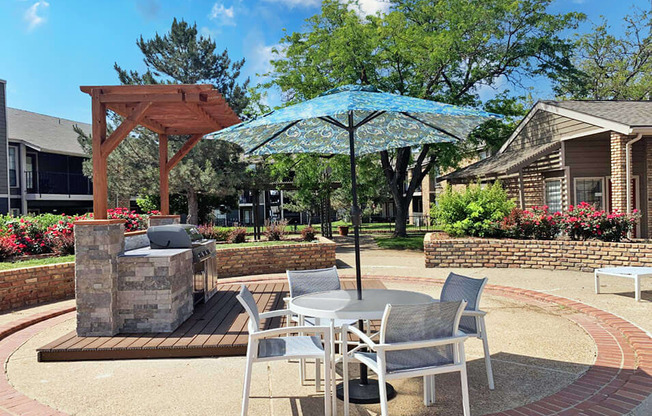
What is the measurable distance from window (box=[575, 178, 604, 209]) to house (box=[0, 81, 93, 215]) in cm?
2489

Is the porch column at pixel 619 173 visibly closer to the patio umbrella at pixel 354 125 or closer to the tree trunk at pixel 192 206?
the patio umbrella at pixel 354 125

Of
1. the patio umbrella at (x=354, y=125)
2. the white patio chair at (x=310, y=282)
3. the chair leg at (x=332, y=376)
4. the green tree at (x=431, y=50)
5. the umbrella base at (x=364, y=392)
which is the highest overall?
the green tree at (x=431, y=50)

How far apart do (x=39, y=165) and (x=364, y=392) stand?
28.9 m

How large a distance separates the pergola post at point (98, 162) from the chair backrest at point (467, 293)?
3930mm

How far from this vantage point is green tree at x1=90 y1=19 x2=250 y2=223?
21.5 metres

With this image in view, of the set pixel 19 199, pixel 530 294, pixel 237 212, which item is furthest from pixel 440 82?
pixel 237 212

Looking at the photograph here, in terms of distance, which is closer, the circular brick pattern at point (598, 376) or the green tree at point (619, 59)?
the circular brick pattern at point (598, 376)

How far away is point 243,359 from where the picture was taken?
15.3 ft

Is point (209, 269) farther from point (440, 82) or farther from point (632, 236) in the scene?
point (440, 82)

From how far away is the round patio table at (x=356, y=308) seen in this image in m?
3.63

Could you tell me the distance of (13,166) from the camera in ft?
82.2

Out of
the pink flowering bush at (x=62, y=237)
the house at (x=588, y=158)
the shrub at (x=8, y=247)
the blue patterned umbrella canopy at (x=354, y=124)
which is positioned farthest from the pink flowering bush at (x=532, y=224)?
the shrub at (x=8, y=247)

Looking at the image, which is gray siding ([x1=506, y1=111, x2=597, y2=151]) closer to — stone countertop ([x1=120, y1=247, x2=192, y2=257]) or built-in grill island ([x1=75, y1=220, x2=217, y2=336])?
stone countertop ([x1=120, y1=247, x2=192, y2=257])

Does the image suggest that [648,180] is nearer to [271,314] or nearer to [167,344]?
[271,314]
